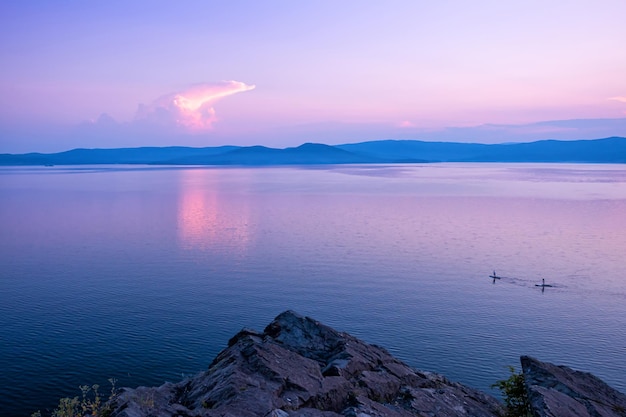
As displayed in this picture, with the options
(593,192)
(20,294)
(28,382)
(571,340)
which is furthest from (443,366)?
(593,192)

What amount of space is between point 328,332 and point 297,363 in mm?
2949

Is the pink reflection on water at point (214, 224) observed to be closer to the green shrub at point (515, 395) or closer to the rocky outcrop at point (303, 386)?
the rocky outcrop at point (303, 386)

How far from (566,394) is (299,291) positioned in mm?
26403

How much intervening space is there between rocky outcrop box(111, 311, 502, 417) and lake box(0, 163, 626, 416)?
878cm

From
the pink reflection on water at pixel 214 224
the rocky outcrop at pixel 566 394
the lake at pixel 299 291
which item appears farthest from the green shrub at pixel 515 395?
the pink reflection on water at pixel 214 224

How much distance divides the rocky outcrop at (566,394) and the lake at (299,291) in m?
Answer: 7.84

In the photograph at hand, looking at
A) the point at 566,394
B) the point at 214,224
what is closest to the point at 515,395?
the point at 566,394

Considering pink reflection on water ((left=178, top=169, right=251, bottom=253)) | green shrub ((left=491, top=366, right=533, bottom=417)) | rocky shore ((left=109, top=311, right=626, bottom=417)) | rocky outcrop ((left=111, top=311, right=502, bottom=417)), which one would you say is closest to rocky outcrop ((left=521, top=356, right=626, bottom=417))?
rocky shore ((left=109, top=311, right=626, bottom=417))

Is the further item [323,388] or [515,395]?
[515,395]

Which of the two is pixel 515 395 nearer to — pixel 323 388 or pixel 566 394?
pixel 566 394

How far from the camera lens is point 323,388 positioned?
15164mm

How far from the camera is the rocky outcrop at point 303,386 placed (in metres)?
13.8

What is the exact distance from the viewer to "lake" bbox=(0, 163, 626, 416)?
28.0 m

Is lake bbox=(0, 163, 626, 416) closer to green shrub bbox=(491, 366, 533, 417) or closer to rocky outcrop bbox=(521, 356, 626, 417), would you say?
rocky outcrop bbox=(521, 356, 626, 417)
